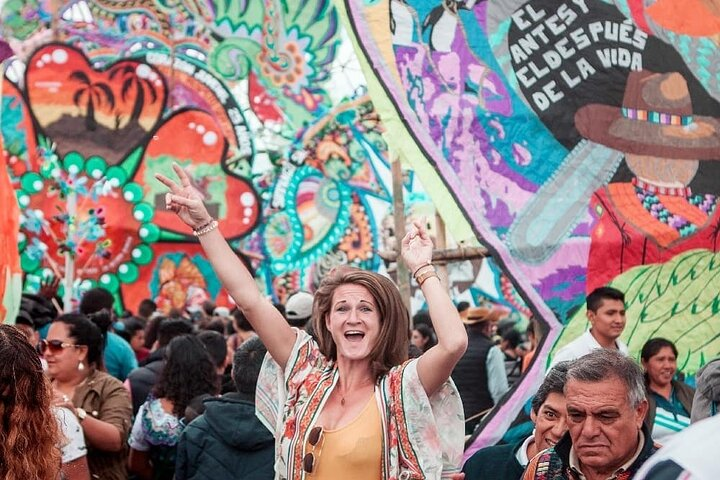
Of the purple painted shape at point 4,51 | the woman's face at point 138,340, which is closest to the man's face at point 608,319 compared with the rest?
the purple painted shape at point 4,51

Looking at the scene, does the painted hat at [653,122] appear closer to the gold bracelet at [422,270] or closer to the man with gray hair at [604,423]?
the gold bracelet at [422,270]

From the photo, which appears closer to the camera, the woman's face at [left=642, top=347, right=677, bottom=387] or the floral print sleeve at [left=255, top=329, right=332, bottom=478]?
the floral print sleeve at [left=255, top=329, right=332, bottom=478]

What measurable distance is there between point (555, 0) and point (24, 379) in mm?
4368

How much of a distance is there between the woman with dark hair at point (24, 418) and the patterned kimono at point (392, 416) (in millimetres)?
871

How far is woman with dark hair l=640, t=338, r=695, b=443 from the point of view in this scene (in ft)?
21.2

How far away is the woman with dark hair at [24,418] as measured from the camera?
329cm

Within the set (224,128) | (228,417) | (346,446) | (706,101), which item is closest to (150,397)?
(228,417)

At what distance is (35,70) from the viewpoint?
24078mm

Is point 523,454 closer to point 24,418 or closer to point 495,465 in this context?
point 495,465

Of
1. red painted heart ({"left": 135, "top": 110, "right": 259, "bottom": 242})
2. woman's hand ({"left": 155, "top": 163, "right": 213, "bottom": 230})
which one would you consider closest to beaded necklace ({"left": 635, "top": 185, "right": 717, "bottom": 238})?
woman's hand ({"left": 155, "top": 163, "right": 213, "bottom": 230})

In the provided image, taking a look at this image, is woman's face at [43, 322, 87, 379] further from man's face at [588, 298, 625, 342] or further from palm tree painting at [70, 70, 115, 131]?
palm tree painting at [70, 70, 115, 131]

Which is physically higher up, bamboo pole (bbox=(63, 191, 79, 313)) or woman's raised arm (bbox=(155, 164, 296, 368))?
woman's raised arm (bbox=(155, 164, 296, 368))

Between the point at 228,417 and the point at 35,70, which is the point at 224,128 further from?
→ the point at 228,417

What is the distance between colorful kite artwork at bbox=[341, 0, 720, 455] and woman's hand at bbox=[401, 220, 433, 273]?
244cm
